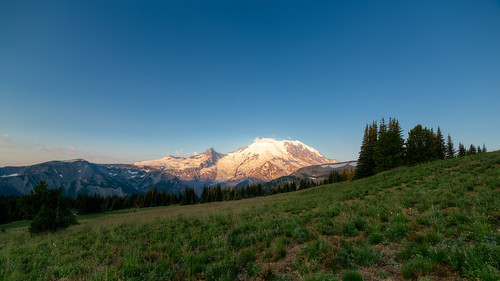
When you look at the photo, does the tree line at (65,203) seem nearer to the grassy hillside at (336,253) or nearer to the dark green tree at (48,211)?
the dark green tree at (48,211)

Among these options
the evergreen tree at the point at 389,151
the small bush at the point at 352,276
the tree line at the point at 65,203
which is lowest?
the tree line at the point at 65,203

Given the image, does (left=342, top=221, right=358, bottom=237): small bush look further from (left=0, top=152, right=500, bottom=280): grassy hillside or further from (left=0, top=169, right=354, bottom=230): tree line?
(left=0, top=169, right=354, bottom=230): tree line

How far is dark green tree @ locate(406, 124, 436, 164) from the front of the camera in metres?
41.2

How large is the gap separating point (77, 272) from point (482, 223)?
13.6 meters

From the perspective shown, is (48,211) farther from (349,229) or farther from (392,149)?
(392,149)

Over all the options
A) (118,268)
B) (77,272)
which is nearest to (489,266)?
(118,268)

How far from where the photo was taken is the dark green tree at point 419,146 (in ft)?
135

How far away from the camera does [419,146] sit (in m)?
41.7

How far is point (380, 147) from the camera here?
137ft

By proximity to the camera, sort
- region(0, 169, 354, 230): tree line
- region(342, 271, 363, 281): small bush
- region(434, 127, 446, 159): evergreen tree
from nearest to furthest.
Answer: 1. region(342, 271, 363, 281): small bush
2. region(0, 169, 354, 230): tree line
3. region(434, 127, 446, 159): evergreen tree

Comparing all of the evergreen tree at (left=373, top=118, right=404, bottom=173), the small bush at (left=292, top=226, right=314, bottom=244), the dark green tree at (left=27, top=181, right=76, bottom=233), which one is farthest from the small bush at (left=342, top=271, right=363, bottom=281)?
the evergreen tree at (left=373, top=118, right=404, bottom=173)

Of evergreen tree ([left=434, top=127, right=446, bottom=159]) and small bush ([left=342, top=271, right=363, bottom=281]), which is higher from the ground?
evergreen tree ([left=434, top=127, right=446, bottom=159])

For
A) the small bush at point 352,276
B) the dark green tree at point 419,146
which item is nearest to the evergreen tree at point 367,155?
the dark green tree at point 419,146

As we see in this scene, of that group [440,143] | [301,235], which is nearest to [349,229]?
[301,235]
